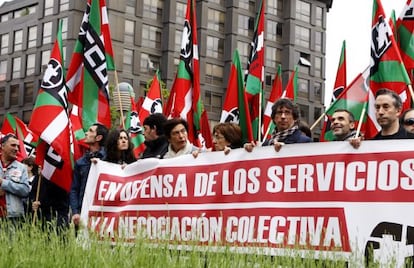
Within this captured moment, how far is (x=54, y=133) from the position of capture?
313 inches

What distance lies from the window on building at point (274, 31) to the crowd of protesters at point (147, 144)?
182 feet

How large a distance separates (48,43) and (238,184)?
51480mm

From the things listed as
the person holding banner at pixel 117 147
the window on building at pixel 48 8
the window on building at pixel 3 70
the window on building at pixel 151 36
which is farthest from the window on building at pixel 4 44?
the person holding banner at pixel 117 147

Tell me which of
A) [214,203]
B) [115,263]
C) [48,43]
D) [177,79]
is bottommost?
[115,263]

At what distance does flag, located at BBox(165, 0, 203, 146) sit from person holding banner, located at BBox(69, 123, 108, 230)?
2555 mm

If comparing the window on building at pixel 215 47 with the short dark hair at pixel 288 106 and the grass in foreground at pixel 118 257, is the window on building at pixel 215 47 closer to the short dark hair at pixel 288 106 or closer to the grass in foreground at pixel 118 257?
the short dark hair at pixel 288 106

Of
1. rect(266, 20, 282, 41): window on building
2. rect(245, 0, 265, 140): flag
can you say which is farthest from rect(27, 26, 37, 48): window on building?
rect(245, 0, 265, 140): flag

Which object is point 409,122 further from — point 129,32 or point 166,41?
point 166,41

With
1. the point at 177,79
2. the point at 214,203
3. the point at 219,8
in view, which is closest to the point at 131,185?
the point at 214,203

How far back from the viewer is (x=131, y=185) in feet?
22.1

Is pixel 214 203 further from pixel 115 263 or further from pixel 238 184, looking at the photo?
pixel 115 263

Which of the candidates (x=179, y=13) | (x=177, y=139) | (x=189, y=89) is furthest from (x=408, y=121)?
(x=179, y=13)

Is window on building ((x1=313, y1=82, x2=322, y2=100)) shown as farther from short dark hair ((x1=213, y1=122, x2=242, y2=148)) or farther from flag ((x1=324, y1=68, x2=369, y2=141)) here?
short dark hair ((x1=213, y1=122, x2=242, y2=148))

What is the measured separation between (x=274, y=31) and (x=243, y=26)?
391cm
